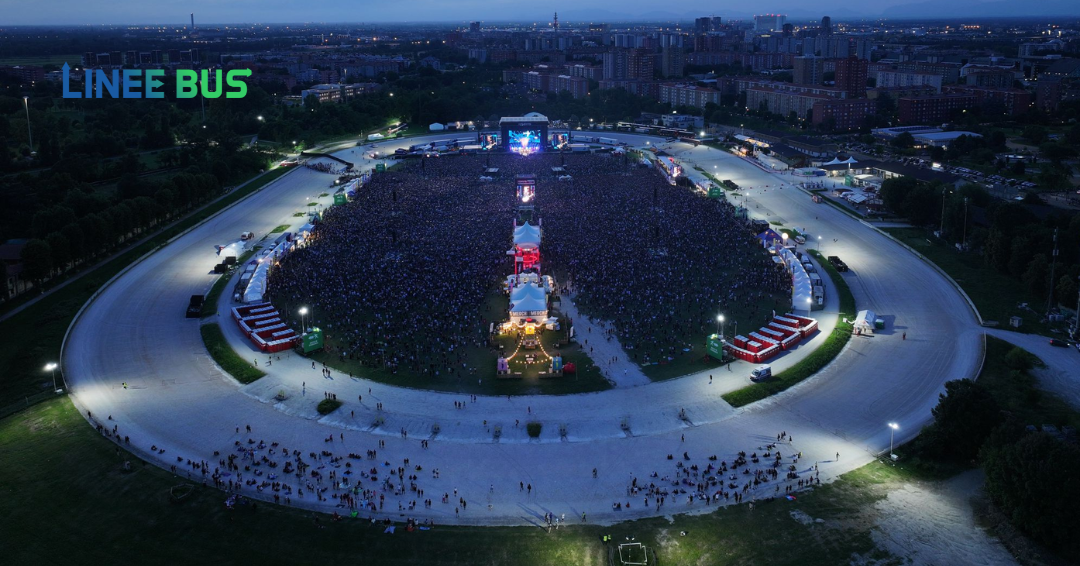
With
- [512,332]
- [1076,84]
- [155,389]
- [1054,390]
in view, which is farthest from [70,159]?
[1076,84]

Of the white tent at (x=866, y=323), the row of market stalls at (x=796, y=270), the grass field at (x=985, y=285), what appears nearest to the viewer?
the white tent at (x=866, y=323)

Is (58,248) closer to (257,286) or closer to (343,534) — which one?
(257,286)

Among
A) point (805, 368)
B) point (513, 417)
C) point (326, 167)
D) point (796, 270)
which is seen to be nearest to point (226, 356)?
point (513, 417)

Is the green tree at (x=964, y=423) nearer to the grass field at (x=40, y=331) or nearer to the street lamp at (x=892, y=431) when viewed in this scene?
the street lamp at (x=892, y=431)

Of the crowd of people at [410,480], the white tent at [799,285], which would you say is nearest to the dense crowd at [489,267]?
the white tent at [799,285]

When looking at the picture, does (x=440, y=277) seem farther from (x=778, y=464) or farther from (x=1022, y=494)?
(x=1022, y=494)
